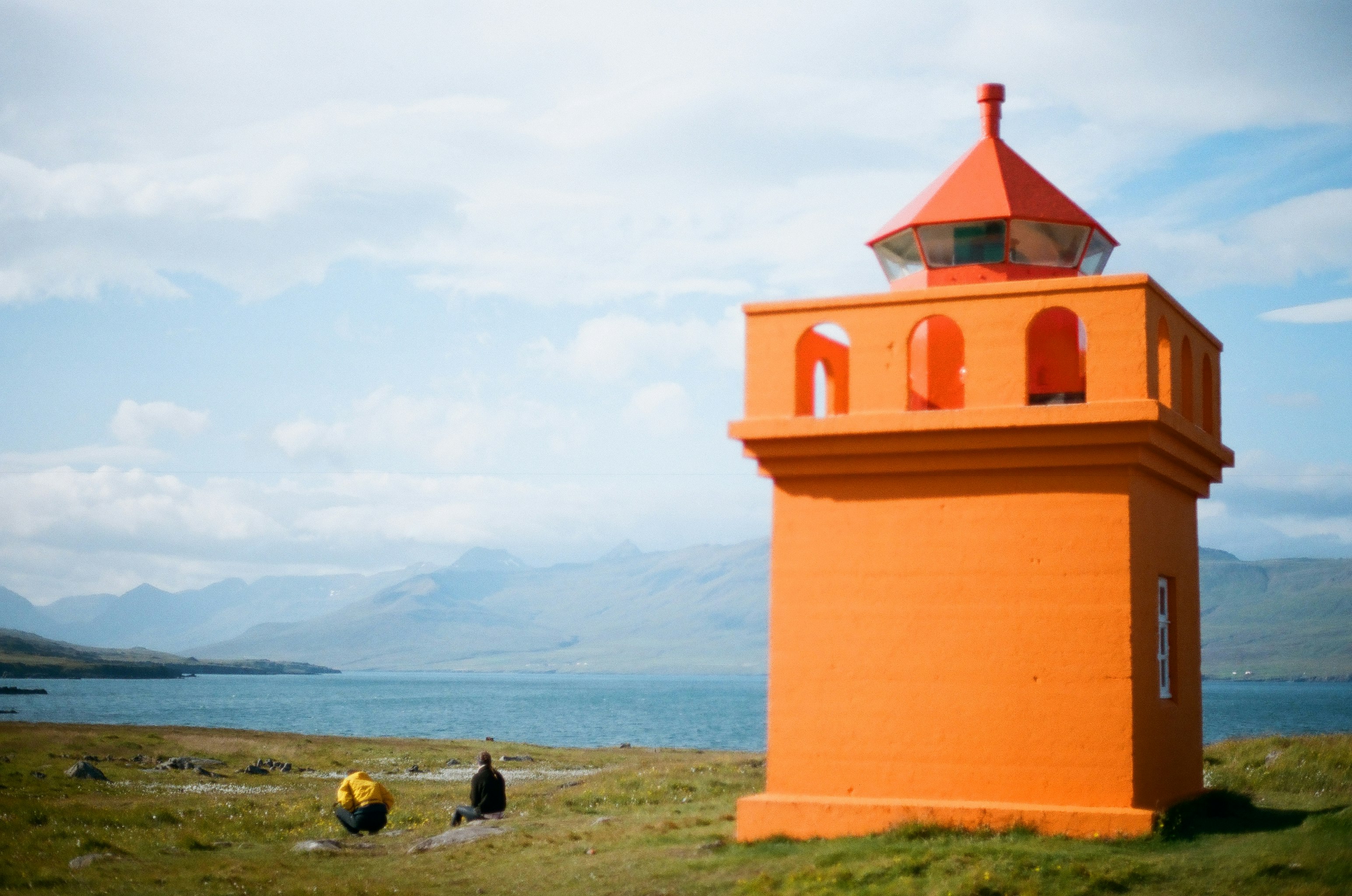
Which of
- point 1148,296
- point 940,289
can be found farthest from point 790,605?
point 1148,296

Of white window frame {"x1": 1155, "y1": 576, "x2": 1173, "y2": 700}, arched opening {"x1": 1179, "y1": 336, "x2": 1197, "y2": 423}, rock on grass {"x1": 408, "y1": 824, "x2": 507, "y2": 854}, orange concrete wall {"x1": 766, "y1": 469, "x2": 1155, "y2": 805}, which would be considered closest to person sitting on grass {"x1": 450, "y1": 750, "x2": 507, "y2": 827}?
rock on grass {"x1": 408, "y1": 824, "x2": 507, "y2": 854}

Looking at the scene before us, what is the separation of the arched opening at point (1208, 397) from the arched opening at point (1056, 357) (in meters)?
2.50

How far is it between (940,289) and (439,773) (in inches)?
1254

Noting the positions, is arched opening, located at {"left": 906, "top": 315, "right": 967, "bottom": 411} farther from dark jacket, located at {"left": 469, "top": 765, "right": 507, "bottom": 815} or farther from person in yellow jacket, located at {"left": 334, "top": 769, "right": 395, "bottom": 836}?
person in yellow jacket, located at {"left": 334, "top": 769, "right": 395, "bottom": 836}

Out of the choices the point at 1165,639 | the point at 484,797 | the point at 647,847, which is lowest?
the point at 484,797

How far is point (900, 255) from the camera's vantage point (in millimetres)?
16688

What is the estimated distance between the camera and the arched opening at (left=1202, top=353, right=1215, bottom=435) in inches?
691

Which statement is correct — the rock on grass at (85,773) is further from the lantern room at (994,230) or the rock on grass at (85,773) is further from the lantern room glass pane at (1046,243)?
the lantern room glass pane at (1046,243)

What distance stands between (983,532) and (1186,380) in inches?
157

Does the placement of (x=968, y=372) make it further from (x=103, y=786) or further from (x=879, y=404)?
(x=103, y=786)

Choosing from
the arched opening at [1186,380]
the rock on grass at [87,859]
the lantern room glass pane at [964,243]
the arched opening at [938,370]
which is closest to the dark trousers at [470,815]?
the rock on grass at [87,859]

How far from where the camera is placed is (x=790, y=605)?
15.6m

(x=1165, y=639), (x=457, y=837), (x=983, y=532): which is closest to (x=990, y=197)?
(x=983, y=532)

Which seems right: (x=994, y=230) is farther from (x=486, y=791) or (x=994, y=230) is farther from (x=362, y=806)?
(x=362, y=806)
